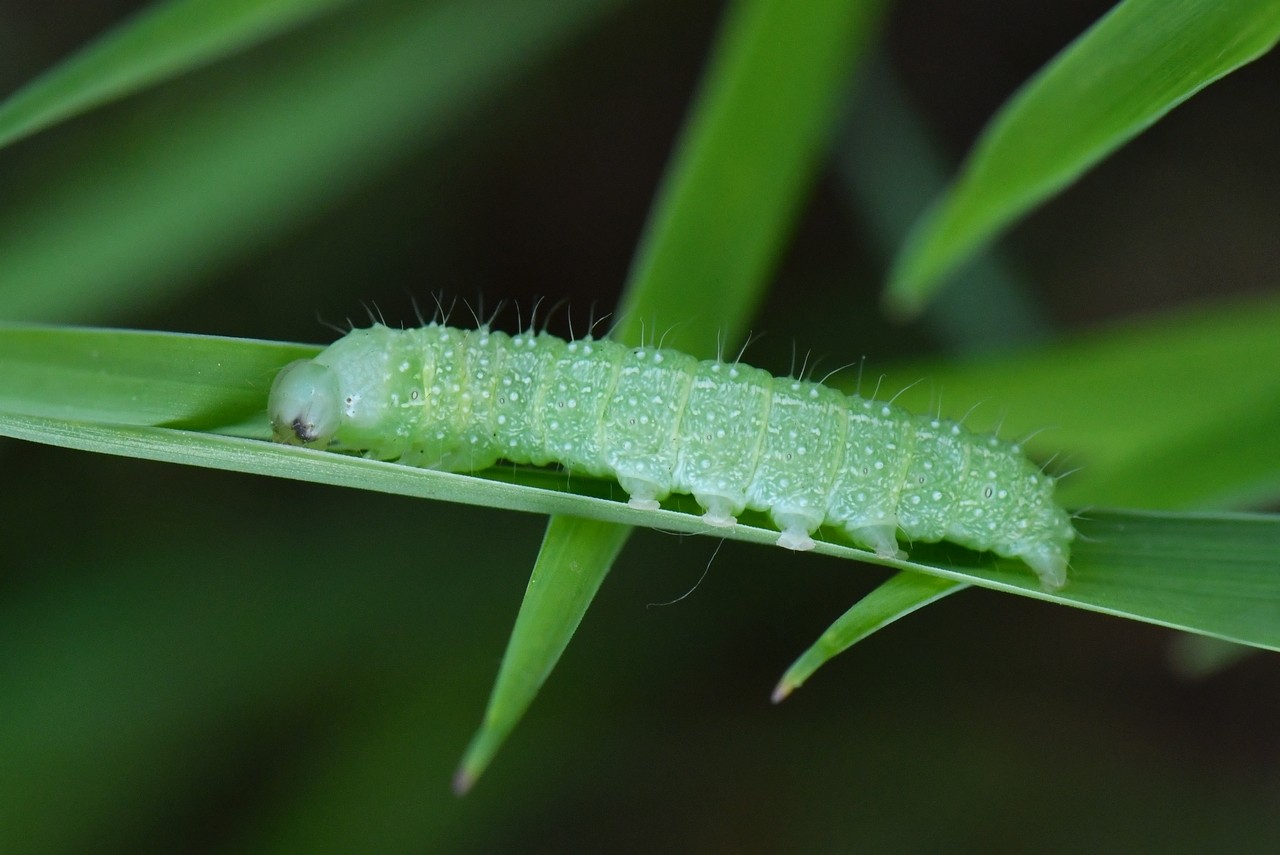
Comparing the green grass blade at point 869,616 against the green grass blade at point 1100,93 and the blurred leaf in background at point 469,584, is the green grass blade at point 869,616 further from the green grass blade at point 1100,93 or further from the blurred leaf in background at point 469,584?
the blurred leaf in background at point 469,584

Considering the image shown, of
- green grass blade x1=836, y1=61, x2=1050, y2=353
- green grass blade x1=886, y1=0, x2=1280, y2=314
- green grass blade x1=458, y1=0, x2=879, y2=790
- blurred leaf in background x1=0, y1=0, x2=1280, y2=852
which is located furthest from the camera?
green grass blade x1=836, y1=61, x2=1050, y2=353

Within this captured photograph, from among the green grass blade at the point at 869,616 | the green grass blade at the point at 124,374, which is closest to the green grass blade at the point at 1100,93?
the green grass blade at the point at 869,616

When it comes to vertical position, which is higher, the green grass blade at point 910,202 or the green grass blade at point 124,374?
the green grass blade at point 910,202

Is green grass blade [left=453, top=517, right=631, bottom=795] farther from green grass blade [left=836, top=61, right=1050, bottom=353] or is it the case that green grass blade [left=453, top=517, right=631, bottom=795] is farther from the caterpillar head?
green grass blade [left=836, top=61, right=1050, bottom=353]

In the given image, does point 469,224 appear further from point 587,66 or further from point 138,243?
point 138,243

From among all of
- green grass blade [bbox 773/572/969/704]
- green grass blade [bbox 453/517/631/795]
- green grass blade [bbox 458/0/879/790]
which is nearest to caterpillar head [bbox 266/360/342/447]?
green grass blade [bbox 453/517/631/795]

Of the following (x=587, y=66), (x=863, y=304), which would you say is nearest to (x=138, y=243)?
(x=587, y=66)
